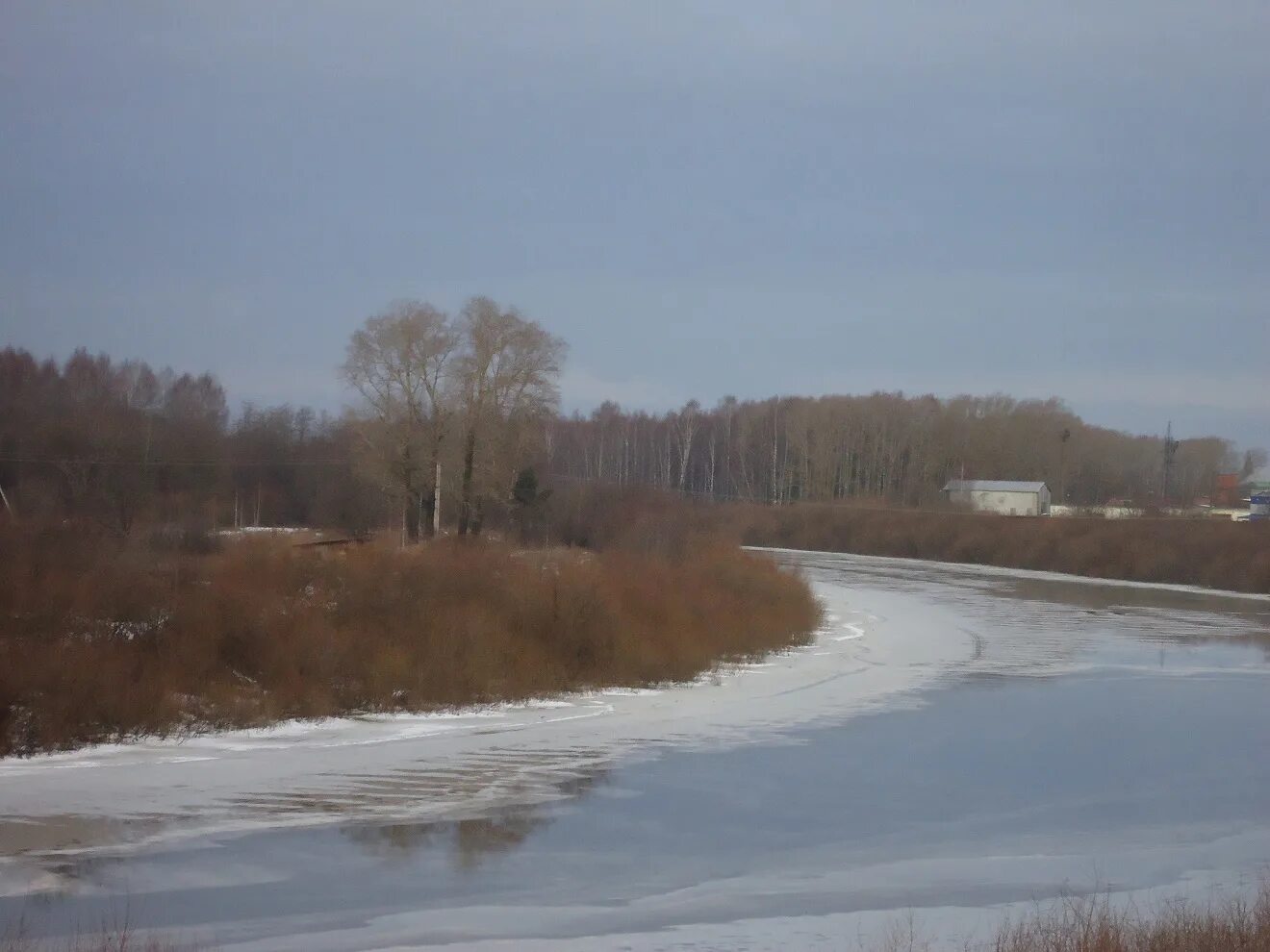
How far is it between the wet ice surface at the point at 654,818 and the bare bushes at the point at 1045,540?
3553 centimetres

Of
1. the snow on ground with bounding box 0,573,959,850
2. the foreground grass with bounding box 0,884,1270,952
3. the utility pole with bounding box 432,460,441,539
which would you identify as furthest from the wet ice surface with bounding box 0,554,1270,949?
the utility pole with bounding box 432,460,441,539

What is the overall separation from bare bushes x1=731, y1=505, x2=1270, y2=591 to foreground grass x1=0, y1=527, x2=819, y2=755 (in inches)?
1215

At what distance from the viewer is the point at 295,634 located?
17.9 m

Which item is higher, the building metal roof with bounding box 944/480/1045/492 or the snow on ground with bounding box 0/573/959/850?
the building metal roof with bounding box 944/480/1045/492

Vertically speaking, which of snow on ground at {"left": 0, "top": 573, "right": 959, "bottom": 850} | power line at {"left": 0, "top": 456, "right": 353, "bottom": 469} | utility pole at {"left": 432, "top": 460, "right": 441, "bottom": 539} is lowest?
snow on ground at {"left": 0, "top": 573, "right": 959, "bottom": 850}

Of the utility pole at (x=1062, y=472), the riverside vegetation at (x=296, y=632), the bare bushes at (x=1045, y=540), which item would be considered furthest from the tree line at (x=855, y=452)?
the riverside vegetation at (x=296, y=632)

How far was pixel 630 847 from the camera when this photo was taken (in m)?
10.8

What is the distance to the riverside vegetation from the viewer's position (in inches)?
590

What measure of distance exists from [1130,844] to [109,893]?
8.42 m

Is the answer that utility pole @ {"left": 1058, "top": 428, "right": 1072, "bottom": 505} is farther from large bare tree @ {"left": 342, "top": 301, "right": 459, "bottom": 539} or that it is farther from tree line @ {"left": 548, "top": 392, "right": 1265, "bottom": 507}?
large bare tree @ {"left": 342, "top": 301, "right": 459, "bottom": 539}

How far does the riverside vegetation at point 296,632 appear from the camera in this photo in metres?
15.0

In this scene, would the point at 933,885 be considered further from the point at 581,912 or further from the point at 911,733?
the point at 911,733

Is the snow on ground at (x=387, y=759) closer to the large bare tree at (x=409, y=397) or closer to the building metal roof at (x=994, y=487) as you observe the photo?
the large bare tree at (x=409, y=397)

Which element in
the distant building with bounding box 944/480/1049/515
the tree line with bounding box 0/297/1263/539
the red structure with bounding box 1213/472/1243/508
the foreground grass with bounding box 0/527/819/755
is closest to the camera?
the foreground grass with bounding box 0/527/819/755
